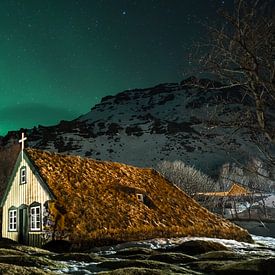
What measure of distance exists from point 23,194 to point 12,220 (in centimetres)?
235

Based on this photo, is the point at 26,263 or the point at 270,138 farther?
the point at 26,263

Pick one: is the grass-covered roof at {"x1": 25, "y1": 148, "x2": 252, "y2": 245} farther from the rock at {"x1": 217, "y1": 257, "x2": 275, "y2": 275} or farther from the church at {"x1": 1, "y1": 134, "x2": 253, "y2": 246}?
the rock at {"x1": 217, "y1": 257, "x2": 275, "y2": 275}

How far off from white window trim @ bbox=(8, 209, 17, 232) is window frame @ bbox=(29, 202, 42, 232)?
2457 millimetres

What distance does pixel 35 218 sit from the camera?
2423cm

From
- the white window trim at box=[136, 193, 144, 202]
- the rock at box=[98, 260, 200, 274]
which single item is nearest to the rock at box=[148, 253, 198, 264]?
the rock at box=[98, 260, 200, 274]

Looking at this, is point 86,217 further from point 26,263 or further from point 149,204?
point 26,263

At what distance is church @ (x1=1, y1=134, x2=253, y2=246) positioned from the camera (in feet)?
75.2

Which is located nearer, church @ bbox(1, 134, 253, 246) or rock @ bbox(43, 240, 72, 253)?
rock @ bbox(43, 240, 72, 253)

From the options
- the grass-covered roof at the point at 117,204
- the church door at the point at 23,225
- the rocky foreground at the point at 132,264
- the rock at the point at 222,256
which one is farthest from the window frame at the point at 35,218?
the rock at the point at 222,256

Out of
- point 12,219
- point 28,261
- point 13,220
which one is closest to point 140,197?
point 13,220

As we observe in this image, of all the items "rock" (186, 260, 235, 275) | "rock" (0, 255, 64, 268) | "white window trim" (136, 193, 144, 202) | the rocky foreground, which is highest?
"white window trim" (136, 193, 144, 202)

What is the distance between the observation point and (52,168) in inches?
1008

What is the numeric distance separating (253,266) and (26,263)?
7773 mm

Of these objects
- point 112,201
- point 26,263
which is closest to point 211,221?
point 112,201
